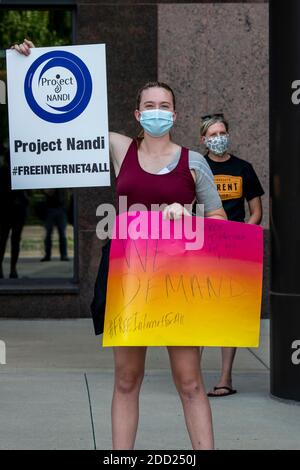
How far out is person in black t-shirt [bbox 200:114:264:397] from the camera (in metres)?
6.83

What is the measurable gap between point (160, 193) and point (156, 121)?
0.32 metres

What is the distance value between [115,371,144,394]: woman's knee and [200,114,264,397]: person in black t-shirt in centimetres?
232

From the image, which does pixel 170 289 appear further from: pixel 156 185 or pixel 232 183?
pixel 232 183

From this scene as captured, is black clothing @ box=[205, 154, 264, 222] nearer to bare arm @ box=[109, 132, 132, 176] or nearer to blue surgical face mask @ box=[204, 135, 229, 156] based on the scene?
blue surgical face mask @ box=[204, 135, 229, 156]

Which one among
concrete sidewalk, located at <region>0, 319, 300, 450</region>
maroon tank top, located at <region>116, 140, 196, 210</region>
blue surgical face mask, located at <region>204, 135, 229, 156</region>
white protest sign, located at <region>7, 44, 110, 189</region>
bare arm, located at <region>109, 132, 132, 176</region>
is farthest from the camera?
blue surgical face mask, located at <region>204, 135, 229, 156</region>

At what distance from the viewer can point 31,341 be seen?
9180 mm

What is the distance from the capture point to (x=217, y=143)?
6.82 metres

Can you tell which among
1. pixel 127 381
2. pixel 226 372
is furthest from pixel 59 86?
pixel 226 372

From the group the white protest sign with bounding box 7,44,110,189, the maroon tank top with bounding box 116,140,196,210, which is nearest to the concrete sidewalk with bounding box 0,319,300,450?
the white protest sign with bounding box 7,44,110,189

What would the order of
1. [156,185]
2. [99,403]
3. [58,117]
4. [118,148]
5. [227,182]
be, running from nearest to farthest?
[156,185] → [118,148] → [58,117] → [99,403] → [227,182]

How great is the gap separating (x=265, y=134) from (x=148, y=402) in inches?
179

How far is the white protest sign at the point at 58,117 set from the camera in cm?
517

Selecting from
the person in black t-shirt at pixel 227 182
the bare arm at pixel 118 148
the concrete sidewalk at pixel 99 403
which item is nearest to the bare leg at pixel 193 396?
the bare arm at pixel 118 148
